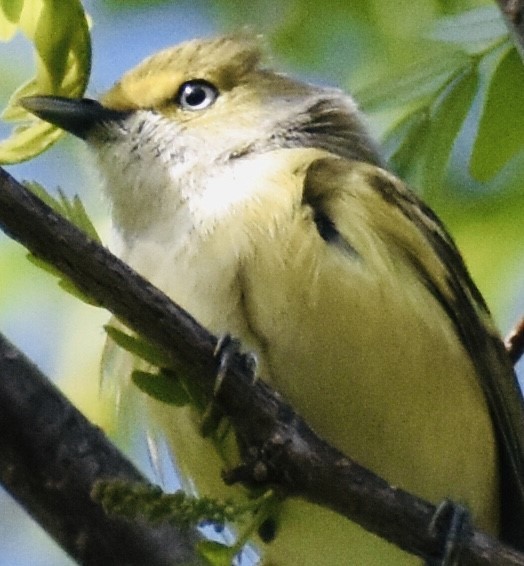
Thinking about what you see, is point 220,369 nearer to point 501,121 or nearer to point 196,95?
point 501,121

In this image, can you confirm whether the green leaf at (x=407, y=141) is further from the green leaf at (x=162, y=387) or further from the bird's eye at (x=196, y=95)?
the green leaf at (x=162, y=387)

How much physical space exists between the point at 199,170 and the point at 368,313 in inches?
28.8

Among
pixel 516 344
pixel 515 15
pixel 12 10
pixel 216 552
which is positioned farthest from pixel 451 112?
pixel 216 552

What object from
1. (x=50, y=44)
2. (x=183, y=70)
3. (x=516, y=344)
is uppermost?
(x=50, y=44)

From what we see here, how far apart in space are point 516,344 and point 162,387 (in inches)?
51.2

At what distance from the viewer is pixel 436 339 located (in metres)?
2.77

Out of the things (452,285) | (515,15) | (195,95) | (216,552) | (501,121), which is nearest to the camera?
(216,552)

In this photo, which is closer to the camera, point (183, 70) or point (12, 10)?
→ point (12, 10)

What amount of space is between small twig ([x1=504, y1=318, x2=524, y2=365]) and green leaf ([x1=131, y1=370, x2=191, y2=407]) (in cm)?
122

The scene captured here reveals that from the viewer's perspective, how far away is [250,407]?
203 cm

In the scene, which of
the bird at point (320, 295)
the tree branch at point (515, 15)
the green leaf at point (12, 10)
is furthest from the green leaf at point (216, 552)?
the tree branch at point (515, 15)

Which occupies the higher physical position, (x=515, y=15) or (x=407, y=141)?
(x=515, y=15)

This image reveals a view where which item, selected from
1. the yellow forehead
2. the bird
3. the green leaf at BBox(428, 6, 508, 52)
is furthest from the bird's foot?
the yellow forehead

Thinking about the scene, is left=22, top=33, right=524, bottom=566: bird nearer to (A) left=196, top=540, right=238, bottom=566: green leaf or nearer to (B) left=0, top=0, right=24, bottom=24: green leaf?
(B) left=0, top=0, right=24, bottom=24: green leaf
